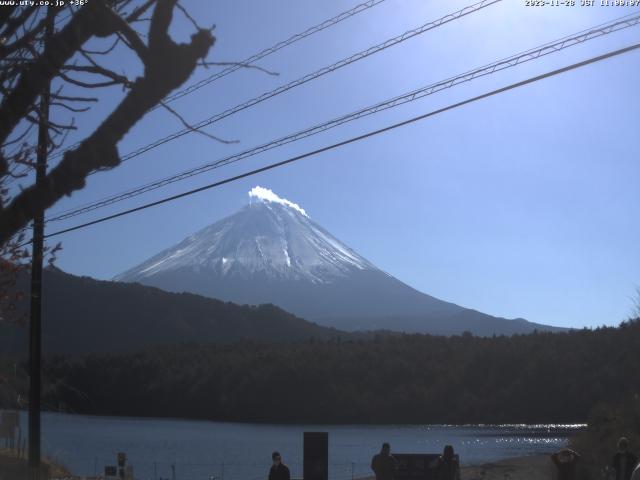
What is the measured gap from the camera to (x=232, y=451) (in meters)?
38.4

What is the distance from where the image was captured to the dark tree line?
169 ft

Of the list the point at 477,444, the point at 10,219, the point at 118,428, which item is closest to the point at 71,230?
the point at 10,219

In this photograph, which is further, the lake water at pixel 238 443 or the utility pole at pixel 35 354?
the lake water at pixel 238 443

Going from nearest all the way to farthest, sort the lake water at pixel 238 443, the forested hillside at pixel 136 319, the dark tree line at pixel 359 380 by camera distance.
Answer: the lake water at pixel 238 443 → the dark tree line at pixel 359 380 → the forested hillside at pixel 136 319

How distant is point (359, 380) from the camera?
61.8 m

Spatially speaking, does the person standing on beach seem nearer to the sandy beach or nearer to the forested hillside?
the sandy beach

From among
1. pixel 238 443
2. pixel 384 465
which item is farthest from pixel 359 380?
pixel 384 465

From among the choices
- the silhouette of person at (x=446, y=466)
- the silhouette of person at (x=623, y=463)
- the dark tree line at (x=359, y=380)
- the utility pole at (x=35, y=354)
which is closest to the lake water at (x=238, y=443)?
the dark tree line at (x=359, y=380)

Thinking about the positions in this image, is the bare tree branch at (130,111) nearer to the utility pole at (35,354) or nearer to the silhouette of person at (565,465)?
the utility pole at (35,354)

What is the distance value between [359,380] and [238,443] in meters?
20.4

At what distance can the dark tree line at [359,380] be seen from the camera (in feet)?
169

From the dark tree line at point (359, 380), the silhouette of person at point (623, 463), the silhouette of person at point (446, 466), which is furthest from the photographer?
the dark tree line at point (359, 380)

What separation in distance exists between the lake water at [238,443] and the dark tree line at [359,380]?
5.47 ft

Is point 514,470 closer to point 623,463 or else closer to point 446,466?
point 446,466
